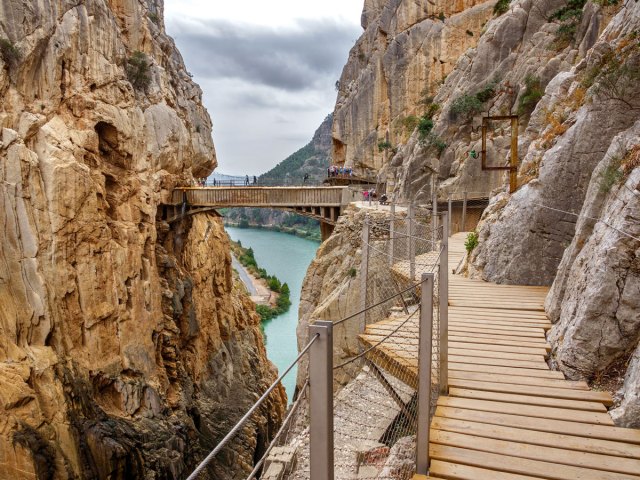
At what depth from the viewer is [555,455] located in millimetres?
2898

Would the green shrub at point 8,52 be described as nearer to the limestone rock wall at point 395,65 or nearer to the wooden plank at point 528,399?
the wooden plank at point 528,399

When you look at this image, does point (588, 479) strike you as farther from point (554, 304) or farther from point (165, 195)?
point (165, 195)

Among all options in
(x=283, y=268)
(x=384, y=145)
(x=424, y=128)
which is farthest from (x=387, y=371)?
(x=283, y=268)

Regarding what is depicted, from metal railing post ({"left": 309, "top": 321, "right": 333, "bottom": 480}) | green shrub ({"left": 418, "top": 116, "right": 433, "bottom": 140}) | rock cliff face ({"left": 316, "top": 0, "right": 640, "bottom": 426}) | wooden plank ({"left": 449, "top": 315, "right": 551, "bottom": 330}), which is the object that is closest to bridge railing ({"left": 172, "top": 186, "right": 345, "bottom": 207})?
rock cliff face ({"left": 316, "top": 0, "right": 640, "bottom": 426})

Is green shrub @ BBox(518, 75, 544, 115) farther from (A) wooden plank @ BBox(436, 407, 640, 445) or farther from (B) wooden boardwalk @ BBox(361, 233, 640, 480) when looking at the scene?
(A) wooden plank @ BBox(436, 407, 640, 445)

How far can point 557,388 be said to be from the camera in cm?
370

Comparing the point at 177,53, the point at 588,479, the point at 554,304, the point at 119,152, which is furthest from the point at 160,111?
the point at 588,479

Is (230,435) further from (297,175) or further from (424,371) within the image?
(297,175)

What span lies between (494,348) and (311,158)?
137 meters

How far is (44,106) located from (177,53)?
1361 centimetres

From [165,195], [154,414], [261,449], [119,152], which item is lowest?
[261,449]

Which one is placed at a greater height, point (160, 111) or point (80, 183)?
point (160, 111)

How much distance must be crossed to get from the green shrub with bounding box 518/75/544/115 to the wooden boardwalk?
15822 mm

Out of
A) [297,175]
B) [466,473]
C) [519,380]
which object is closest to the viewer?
[466,473]
